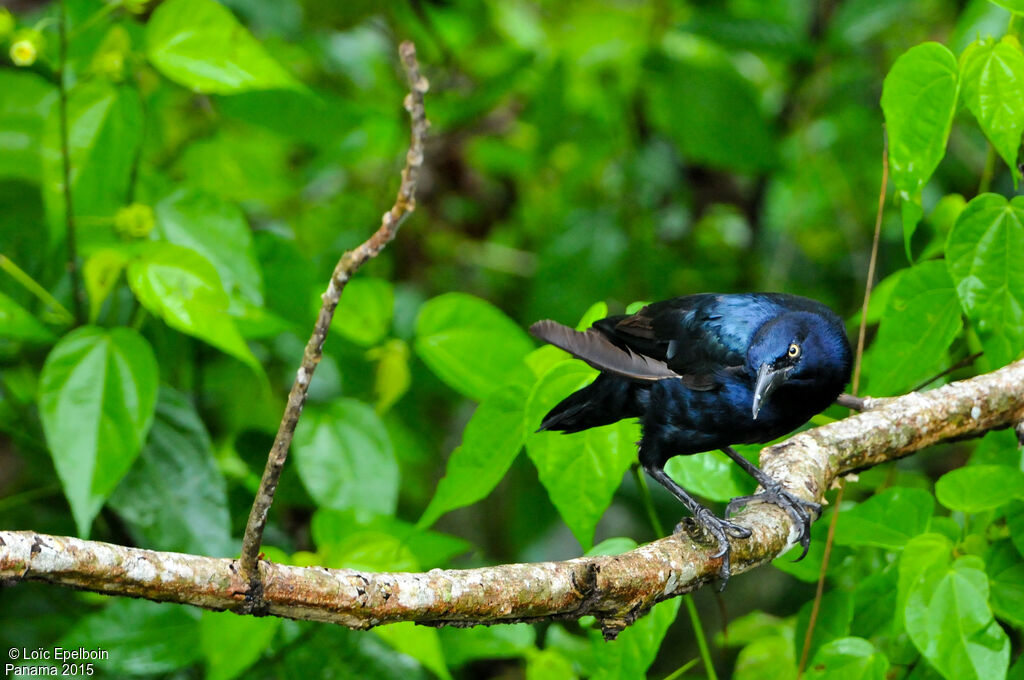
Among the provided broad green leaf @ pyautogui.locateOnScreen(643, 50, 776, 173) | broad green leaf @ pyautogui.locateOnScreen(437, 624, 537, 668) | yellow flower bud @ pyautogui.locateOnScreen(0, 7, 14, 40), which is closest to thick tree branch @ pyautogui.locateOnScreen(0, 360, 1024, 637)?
broad green leaf @ pyautogui.locateOnScreen(437, 624, 537, 668)

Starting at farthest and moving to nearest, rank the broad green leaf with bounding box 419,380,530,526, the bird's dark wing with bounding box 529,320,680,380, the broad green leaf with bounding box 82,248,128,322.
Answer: the broad green leaf with bounding box 82,248,128,322 < the bird's dark wing with bounding box 529,320,680,380 < the broad green leaf with bounding box 419,380,530,526

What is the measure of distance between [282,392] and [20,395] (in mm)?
930

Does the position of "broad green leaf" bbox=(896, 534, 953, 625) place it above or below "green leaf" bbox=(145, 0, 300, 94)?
below

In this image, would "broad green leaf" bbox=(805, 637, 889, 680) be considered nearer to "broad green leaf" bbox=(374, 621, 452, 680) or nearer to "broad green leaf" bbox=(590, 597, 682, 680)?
"broad green leaf" bbox=(590, 597, 682, 680)

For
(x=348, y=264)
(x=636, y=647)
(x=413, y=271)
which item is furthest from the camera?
(x=413, y=271)

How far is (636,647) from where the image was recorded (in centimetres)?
217

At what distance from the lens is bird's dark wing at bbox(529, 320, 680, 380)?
226 cm

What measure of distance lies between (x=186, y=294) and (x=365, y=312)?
80 centimetres

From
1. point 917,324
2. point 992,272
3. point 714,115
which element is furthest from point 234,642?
point 714,115

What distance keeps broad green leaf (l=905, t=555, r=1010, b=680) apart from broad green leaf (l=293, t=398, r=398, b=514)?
1.47 metres

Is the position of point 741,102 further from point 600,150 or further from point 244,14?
point 244,14

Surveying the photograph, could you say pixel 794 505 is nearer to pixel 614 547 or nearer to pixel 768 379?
pixel 768 379

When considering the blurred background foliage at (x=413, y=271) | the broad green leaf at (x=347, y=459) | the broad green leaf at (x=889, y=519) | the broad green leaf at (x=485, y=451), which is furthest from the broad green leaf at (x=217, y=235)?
the broad green leaf at (x=889, y=519)

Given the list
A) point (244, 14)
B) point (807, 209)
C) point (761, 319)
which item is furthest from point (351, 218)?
point (761, 319)
